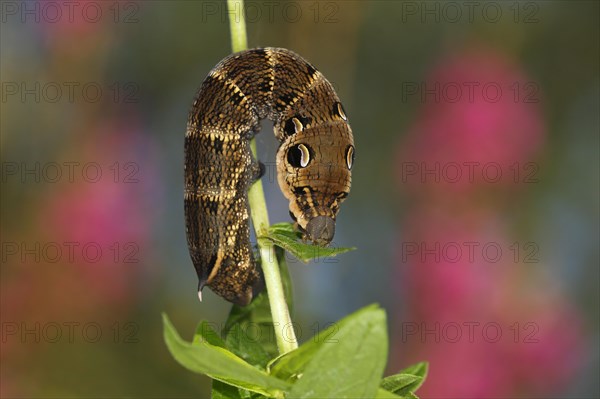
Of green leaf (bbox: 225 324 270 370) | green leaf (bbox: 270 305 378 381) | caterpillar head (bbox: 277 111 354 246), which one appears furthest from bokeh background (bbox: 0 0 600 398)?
green leaf (bbox: 270 305 378 381)

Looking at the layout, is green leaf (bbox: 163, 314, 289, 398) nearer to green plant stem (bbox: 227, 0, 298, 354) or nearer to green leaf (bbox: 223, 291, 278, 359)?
green plant stem (bbox: 227, 0, 298, 354)

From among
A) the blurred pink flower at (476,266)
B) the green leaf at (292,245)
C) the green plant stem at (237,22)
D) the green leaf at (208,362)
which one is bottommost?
the blurred pink flower at (476,266)

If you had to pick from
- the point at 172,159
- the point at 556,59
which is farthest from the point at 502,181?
the point at 172,159

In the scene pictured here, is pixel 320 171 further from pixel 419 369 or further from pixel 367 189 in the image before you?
pixel 367 189

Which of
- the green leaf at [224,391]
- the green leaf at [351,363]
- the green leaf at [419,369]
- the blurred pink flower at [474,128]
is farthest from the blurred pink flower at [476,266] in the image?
the green leaf at [351,363]

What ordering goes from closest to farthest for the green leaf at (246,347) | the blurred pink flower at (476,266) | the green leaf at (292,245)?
the green leaf at (292,245)
the green leaf at (246,347)
the blurred pink flower at (476,266)

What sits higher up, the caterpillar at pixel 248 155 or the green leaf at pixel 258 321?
the caterpillar at pixel 248 155

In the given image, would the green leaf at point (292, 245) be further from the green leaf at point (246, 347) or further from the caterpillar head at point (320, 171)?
the caterpillar head at point (320, 171)

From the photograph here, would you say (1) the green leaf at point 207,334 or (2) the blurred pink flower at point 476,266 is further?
(2) the blurred pink flower at point 476,266
